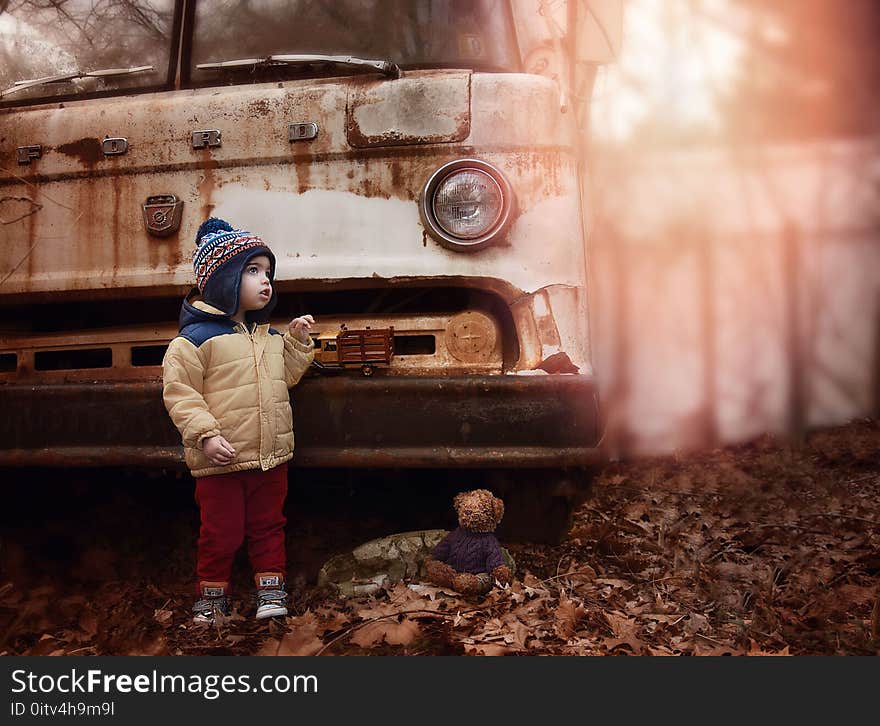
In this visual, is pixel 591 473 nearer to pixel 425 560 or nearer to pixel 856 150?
pixel 425 560

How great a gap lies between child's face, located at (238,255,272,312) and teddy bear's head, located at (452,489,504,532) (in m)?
0.97

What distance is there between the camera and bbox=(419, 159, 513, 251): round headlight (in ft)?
9.46

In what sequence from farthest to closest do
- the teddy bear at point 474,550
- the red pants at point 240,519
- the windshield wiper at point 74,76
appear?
the windshield wiper at point 74,76, the teddy bear at point 474,550, the red pants at point 240,519

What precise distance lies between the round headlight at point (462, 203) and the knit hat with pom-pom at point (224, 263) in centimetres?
59

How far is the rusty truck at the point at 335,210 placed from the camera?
284cm

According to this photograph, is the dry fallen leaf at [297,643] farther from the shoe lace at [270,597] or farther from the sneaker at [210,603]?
the sneaker at [210,603]

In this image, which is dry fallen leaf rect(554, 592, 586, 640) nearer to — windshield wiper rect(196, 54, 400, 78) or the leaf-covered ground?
the leaf-covered ground

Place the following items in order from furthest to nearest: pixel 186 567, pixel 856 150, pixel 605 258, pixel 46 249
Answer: pixel 605 258 → pixel 856 150 → pixel 186 567 → pixel 46 249

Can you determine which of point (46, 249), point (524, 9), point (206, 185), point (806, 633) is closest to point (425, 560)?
point (806, 633)

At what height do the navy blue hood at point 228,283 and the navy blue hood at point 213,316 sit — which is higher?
the navy blue hood at point 228,283

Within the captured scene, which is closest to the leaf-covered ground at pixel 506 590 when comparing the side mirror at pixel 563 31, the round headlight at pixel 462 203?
the round headlight at pixel 462 203

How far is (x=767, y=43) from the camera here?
865cm

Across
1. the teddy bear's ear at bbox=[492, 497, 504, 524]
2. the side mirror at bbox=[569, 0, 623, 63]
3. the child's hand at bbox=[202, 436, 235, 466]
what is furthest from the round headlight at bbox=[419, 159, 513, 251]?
the child's hand at bbox=[202, 436, 235, 466]

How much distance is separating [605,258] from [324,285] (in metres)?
6.63
